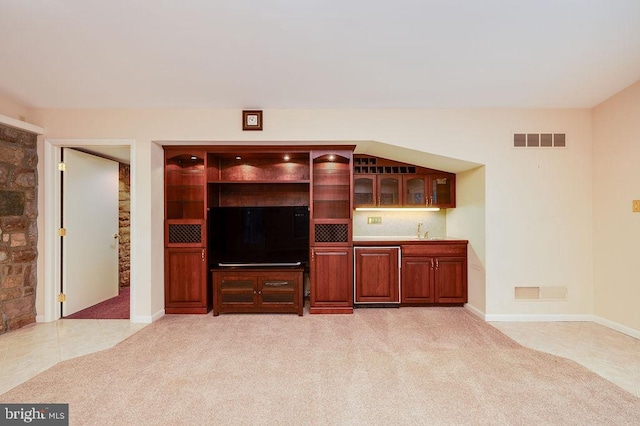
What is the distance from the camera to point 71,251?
12.4 feet

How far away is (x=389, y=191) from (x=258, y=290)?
92.1 inches

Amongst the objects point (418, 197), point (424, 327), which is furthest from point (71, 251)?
point (418, 197)

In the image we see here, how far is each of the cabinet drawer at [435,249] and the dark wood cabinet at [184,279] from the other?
2754 millimetres

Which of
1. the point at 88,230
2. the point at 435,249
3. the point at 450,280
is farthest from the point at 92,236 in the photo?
the point at 450,280

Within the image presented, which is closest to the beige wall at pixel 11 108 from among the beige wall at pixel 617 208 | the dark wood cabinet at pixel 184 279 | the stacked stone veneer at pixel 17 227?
the stacked stone veneer at pixel 17 227

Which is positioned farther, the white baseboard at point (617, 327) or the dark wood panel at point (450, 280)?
the dark wood panel at point (450, 280)

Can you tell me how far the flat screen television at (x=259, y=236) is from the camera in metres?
3.99

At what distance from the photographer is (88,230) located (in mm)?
4078

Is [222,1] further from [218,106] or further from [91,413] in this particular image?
[91,413]

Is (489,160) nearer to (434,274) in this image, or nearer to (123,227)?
(434,274)

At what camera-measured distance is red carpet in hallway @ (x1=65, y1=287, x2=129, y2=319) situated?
3768 millimetres

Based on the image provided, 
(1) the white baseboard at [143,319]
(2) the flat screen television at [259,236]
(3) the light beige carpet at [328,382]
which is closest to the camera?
(3) the light beige carpet at [328,382]

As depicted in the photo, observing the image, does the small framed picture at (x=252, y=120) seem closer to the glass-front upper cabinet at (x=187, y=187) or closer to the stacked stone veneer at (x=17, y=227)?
the glass-front upper cabinet at (x=187, y=187)

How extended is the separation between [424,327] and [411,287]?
76 centimetres
